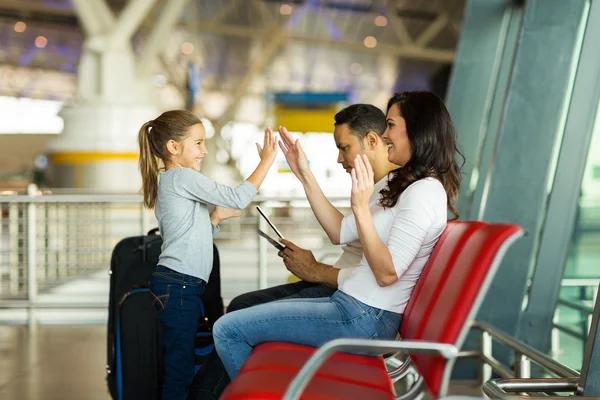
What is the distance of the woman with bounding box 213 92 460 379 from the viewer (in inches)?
82.4

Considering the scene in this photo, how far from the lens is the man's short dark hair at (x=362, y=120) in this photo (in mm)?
2820

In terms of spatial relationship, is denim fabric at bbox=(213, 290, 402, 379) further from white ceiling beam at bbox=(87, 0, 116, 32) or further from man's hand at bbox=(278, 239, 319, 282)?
white ceiling beam at bbox=(87, 0, 116, 32)

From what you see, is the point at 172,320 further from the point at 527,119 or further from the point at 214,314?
the point at 527,119

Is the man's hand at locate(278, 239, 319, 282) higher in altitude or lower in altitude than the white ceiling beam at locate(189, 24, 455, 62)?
lower

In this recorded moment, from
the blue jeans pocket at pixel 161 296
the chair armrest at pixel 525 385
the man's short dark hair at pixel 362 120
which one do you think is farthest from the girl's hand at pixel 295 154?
the chair armrest at pixel 525 385

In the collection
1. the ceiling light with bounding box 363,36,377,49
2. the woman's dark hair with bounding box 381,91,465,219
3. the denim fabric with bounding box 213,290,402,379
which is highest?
the ceiling light with bounding box 363,36,377,49

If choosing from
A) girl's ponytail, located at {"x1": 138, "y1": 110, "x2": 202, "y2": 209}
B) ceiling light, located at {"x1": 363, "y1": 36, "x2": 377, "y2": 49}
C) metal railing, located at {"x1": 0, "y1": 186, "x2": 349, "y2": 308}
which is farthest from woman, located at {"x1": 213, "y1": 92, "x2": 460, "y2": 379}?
ceiling light, located at {"x1": 363, "y1": 36, "x2": 377, "y2": 49}

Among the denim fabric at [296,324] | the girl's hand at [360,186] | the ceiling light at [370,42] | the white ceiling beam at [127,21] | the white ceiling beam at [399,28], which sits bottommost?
the denim fabric at [296,324]

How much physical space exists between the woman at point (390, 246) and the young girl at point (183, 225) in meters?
0.44

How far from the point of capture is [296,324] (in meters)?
2.26

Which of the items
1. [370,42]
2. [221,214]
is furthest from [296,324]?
[370,42]

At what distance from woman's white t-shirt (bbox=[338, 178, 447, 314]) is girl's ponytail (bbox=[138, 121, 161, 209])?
0.95 metres

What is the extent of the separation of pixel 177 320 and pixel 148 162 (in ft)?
2.05

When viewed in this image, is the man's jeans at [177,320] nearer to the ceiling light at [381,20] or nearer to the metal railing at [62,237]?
the metal railing at [62,237]
